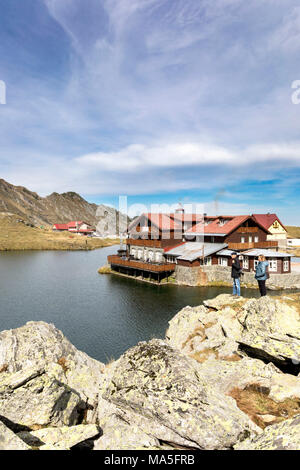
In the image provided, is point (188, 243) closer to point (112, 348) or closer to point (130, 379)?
point (112, 348)

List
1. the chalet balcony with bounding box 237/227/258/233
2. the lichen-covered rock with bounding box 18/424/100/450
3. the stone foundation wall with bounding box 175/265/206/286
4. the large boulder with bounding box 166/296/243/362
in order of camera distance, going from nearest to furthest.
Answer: the lichen-covered rock with bounding box 18/424/100/450, the large boulder with bounding box 166/296/243/362, the stone foundation wall with bounding box 175/265/206/286, the chalet balcony with bounding box 237/227/258/233

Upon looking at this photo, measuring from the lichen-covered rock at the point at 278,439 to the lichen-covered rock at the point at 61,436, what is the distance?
2.77 metres

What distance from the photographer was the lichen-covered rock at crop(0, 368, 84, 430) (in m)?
5.90

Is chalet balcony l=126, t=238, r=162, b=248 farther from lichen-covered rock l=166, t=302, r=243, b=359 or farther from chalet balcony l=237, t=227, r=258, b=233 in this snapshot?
lichen-covered rock l=166, t=302, r=243, b=359

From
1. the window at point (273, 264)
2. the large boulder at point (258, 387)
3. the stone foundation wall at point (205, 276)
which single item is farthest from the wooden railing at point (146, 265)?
the large boulder at point (258, 387)

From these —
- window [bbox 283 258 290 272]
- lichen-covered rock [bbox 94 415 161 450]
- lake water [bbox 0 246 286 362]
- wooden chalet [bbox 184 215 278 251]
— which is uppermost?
wooden chalet [bbox 184 215 278 251]

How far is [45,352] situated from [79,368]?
1370 millimetres

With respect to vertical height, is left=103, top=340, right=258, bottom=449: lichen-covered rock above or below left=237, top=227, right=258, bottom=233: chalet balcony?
below

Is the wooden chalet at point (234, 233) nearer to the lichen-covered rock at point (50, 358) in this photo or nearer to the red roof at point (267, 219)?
the red roof at point (267, 219)

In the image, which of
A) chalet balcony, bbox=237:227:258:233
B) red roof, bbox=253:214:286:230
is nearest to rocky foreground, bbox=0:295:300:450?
chalet balcony, bbox=237:227:258:233

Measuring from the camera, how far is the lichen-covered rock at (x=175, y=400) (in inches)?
194

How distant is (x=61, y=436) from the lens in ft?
16.9

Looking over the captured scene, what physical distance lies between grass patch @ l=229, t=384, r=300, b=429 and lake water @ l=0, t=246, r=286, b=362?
449 inches
